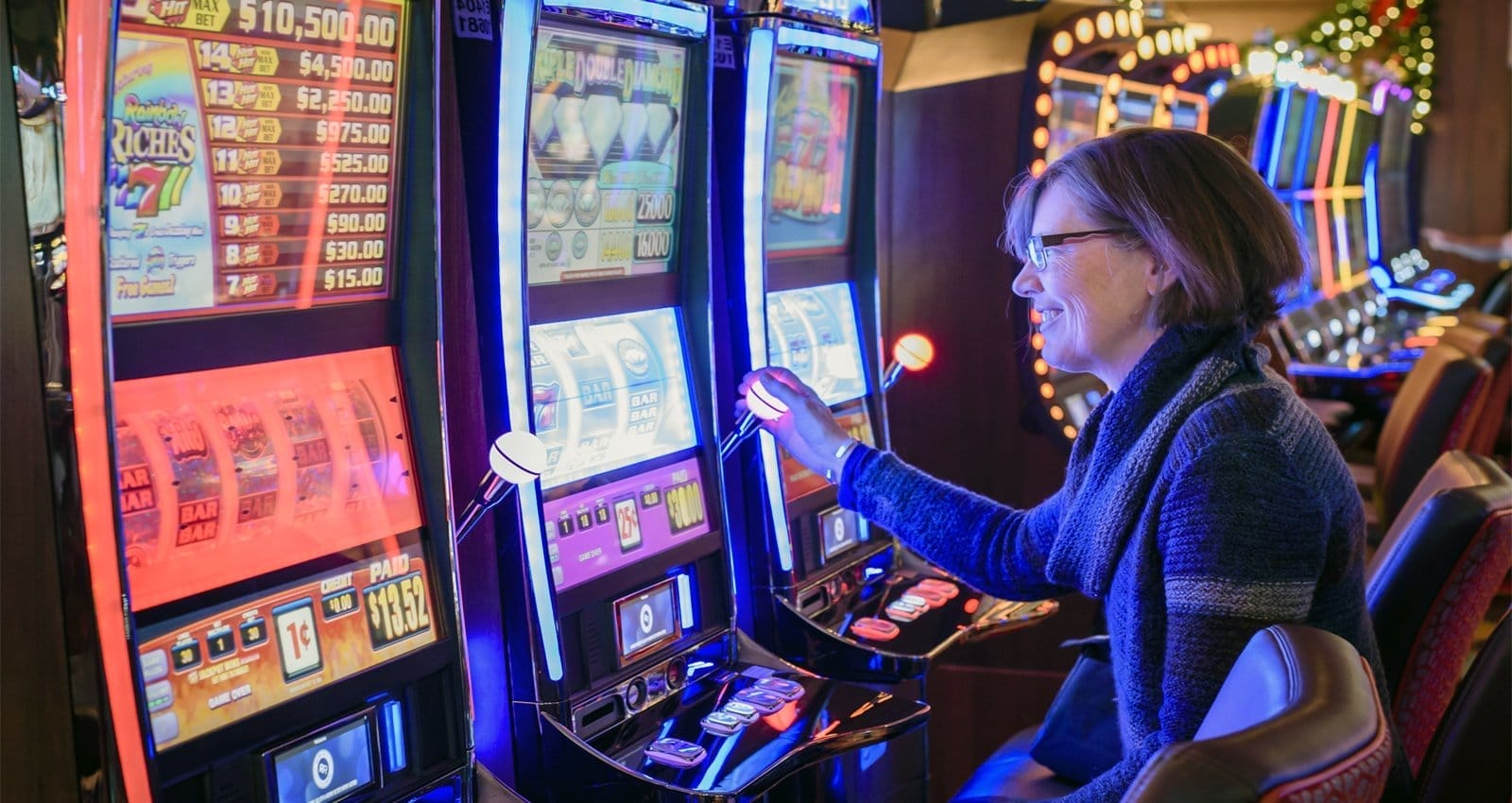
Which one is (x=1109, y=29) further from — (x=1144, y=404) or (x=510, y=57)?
(x=510, y=57)

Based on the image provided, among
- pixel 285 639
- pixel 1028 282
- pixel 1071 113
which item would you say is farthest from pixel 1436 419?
pixel 285 639

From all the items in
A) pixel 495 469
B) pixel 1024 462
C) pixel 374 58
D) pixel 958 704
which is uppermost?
pixel 374 58

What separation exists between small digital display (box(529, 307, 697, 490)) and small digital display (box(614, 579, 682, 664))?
0.68ft

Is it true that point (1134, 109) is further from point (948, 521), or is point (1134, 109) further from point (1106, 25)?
point (948, 521)

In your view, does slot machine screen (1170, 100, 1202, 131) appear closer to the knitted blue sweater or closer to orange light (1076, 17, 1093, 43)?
orange light (1076, 17, 1093, 43)

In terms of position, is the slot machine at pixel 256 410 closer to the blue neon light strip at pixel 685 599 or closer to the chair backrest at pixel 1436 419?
the blue neon light strip at pixel 685 599

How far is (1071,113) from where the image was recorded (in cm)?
389

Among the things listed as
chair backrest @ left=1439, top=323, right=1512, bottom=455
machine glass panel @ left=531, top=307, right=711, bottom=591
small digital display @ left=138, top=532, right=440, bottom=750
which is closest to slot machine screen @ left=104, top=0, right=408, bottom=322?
small digital display @ left=138, top=532, right=440, bottom=750

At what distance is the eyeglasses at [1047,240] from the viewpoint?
6.40 ft

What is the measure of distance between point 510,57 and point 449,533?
620 mm

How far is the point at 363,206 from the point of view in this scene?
1623mm

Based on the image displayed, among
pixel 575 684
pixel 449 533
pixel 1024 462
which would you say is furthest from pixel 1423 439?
pixel 449 533

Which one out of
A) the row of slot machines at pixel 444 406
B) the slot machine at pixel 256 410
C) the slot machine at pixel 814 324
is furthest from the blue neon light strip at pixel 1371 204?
the slot machine at pixel 256 410

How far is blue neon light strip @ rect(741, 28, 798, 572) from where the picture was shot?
2.46 meters
